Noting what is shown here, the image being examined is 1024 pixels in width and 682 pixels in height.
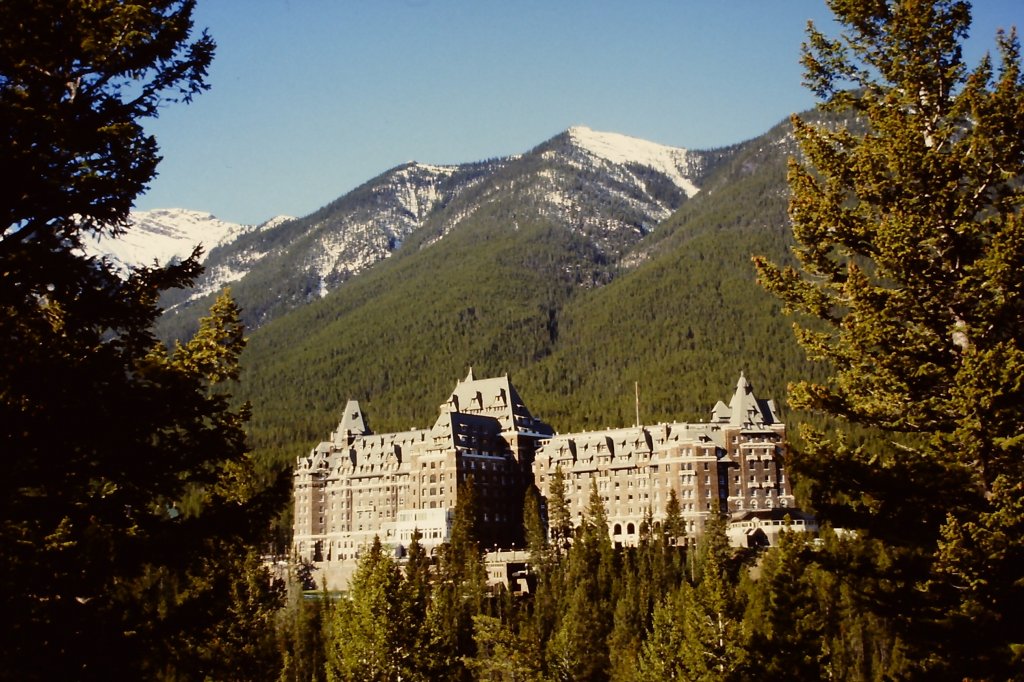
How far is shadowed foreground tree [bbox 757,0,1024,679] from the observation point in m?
20.4

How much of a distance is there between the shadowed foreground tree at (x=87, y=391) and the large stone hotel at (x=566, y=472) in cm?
14428

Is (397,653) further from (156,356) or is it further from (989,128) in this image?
(989,128)

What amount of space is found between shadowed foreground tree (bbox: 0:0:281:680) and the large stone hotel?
473 feet

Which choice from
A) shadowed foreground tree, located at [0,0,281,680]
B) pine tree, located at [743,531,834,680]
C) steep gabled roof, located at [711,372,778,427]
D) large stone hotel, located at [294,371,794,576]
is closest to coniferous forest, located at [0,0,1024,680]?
shadowed foreground tree, located at [0,0,281,680]

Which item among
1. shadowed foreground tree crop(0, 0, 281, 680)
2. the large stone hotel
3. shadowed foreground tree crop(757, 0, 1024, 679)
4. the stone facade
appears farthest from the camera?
the large stone hotel

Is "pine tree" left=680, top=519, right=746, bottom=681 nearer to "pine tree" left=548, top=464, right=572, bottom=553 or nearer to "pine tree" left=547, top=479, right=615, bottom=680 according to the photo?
"pine tree" left=547, top=479, right=615, bottom=680

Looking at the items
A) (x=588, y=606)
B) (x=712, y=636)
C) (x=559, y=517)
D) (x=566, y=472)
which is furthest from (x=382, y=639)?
(x=566, y=472)

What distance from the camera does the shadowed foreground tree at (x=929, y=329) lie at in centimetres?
2042

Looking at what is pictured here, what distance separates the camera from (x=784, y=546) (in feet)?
206

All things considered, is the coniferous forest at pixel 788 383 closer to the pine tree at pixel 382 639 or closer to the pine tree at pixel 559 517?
the pine tree at pixel 382 639

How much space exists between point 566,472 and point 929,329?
160786 millimetres

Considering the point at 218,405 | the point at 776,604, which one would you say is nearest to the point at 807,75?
the point at 218,405

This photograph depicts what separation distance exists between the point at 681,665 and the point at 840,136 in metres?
48.9

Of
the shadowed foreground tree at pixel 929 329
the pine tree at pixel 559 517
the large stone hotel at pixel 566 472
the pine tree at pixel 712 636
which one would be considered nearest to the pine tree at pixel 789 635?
the pine tree at pixel 712 636
